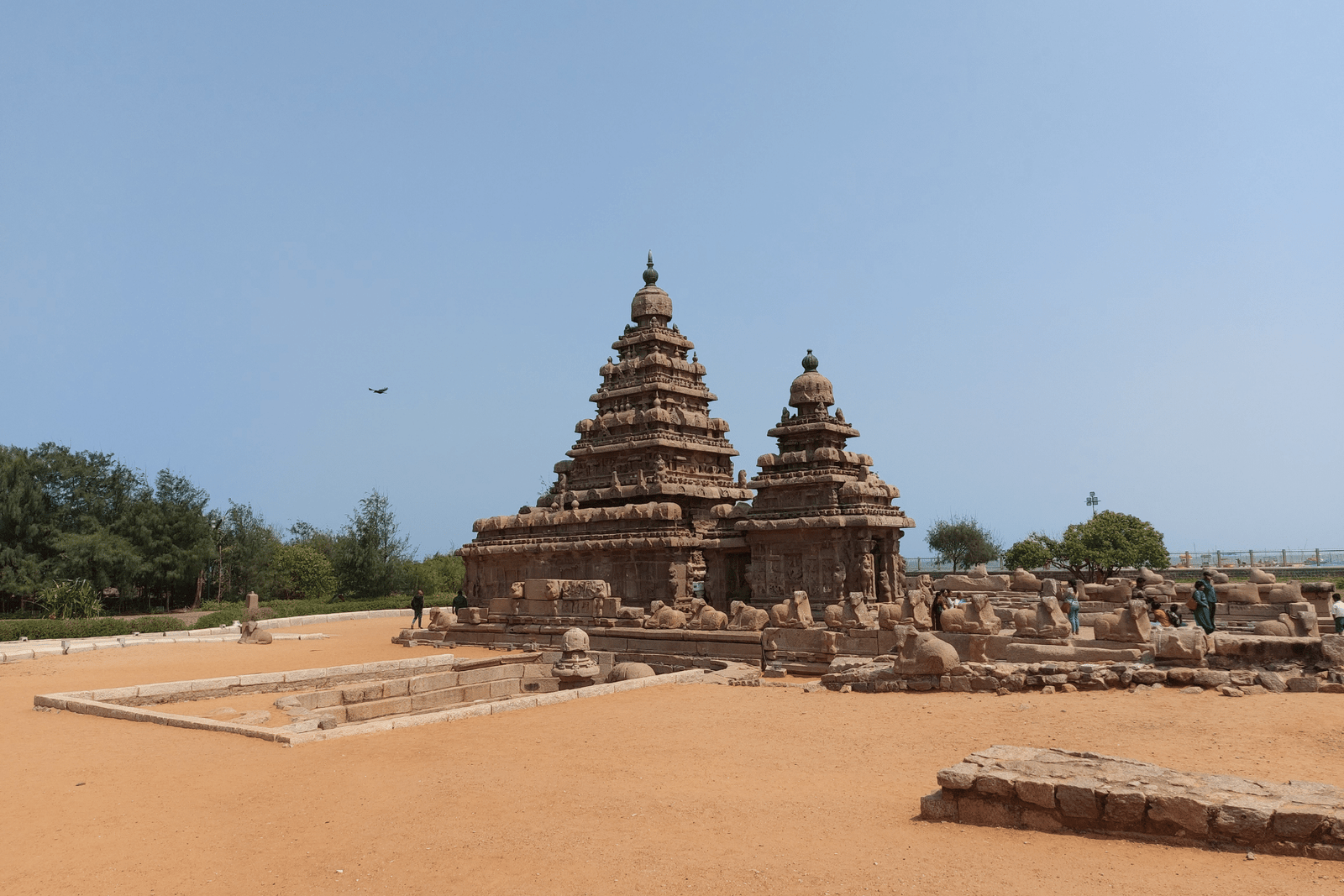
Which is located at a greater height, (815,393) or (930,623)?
(815,393)

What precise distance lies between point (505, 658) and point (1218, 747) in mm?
13846

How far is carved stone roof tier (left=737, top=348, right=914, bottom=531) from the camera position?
25234 mm

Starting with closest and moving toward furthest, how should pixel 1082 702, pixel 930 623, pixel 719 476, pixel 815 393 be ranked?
1. pixel 1082 702
2. pixel 930 623
3. pixel 815 393
4. pixel 719 476

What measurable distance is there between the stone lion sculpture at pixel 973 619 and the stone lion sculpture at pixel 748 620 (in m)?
4.07

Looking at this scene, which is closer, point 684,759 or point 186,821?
point 186,821

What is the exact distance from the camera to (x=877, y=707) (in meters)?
11.8

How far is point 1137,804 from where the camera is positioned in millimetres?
5973

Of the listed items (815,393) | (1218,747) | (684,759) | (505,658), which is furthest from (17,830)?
(815,393)

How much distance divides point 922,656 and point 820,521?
12.2 meters

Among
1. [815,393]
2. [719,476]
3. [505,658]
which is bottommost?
[505,658]

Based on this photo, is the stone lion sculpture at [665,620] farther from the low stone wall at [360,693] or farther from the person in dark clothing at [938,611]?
the person in dark clothing at [938,611]

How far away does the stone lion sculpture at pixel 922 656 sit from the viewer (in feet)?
41.3

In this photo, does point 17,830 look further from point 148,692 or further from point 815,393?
point 815,393

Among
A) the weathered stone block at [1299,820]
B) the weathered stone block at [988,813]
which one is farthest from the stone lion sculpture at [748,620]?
the weathered stone block at [1299,820]
